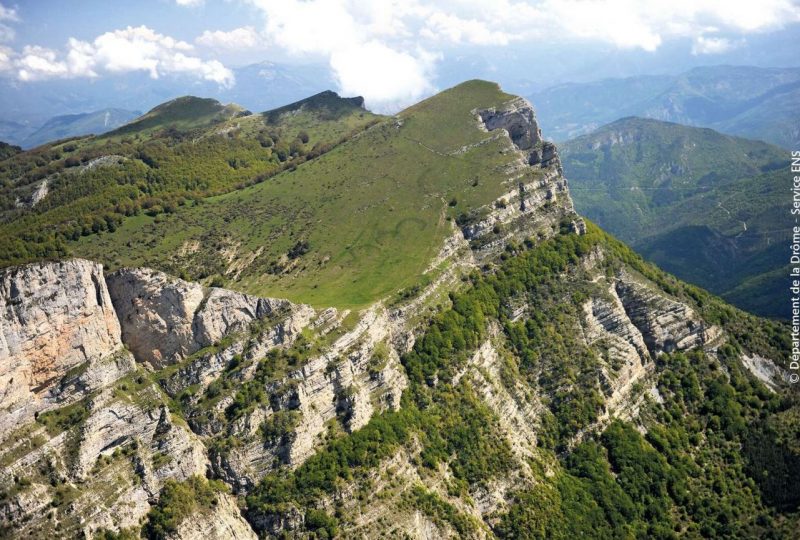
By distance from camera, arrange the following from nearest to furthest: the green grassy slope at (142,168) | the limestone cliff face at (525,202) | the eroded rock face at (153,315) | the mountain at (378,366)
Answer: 1. the mountain at (378,366)
2. the eroded rock face at (153,315)
3. the green grassy slope at (142,168)
4. the limestone cliff face at (525,202)

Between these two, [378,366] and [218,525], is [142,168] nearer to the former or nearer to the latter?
[378,366]

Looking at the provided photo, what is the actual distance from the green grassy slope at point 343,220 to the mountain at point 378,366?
0.64 meters

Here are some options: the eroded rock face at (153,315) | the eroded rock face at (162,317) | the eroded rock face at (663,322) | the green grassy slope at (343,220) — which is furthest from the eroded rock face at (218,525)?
the eroded rock face at (663,322)

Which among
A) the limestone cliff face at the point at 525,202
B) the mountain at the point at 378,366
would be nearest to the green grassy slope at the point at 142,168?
the mountain at the point at 378,366

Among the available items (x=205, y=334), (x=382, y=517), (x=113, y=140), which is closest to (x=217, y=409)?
(x=205, y=334)

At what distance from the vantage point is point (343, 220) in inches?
4948

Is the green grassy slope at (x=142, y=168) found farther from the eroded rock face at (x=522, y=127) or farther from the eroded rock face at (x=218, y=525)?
the eroded rock face at (x=218, y=525)

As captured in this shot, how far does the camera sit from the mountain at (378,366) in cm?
7544

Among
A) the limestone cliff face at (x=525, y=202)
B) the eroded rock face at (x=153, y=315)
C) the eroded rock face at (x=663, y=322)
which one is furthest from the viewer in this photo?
the limestone cliff face at (x=525, y=202)

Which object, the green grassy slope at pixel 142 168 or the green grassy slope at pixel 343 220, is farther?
the green grassy slope at pixel 142 168

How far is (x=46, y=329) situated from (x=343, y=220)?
61.1 m

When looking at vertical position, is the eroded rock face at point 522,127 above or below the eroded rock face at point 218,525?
above

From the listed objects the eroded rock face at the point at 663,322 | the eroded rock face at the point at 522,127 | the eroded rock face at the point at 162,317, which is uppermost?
the eroded rock face at the point at 522,127

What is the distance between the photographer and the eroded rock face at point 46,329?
72.6 m
